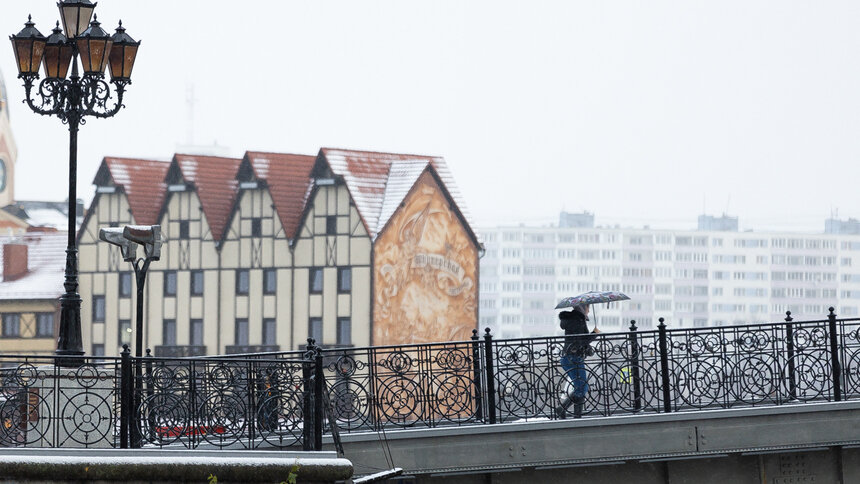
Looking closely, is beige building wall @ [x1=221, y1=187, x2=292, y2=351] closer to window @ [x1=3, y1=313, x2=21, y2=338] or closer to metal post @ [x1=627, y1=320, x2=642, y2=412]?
window @ [x1=3, y1=313, x2=21, y2=338]

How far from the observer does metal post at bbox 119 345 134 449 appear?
42.8ft

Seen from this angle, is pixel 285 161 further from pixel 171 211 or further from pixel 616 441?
pixel 616 441

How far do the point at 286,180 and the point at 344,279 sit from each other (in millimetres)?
5897

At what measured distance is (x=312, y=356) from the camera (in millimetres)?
14000

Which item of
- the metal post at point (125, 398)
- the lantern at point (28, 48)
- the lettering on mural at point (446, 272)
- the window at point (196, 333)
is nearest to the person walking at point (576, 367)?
the metal post at point (125, 398)

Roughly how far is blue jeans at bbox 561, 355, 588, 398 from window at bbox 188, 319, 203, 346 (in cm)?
4792

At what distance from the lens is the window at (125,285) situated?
6562cm

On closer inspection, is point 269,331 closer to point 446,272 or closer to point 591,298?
point 446,272

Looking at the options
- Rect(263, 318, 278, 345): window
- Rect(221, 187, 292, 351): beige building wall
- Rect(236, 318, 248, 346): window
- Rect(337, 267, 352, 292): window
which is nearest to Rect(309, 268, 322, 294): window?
Rect(337, 267, 352, 292): window

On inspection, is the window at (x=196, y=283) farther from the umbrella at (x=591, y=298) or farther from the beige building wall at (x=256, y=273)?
the umbrella at (x=591, y=298)

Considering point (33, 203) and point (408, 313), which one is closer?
point (408, 313)

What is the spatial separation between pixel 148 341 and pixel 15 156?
3128cm

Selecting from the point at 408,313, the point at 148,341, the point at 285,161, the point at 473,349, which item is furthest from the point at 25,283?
the point at 473,349

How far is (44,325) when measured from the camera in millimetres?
66562
